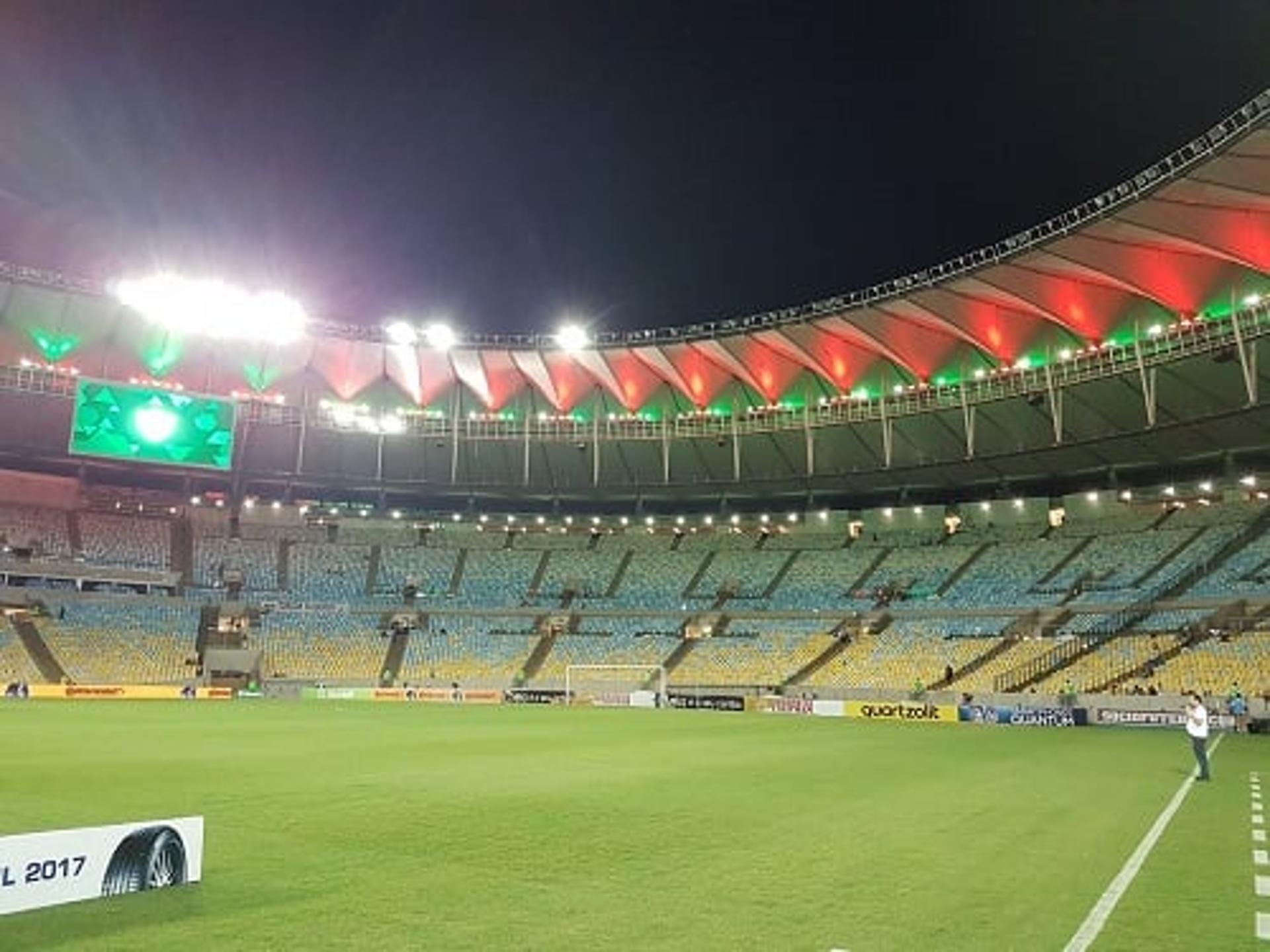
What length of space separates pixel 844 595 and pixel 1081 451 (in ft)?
54.0

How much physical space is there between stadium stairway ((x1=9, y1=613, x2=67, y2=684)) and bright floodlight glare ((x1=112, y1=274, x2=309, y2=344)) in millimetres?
18633

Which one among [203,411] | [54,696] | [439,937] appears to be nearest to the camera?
[439,937]

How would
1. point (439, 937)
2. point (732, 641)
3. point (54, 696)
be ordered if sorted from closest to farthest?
point (439, 937), point (54, 696), point (732, 641)

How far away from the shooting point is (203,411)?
5169 centimetres

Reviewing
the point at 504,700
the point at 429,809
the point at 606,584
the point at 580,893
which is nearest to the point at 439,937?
the point at 580,893

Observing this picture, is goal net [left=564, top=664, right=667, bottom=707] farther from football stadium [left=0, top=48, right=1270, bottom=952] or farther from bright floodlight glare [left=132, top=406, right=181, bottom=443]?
bright floodlight glare [left=132, top=406, right=181, bottom=443]

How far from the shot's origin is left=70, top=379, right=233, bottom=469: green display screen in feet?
163

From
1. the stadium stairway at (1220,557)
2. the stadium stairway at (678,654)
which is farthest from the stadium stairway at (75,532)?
the stadium stairway at (1220,557)

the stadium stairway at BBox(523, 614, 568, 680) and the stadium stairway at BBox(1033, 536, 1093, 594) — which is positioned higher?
the stadium stairway at BBox(1033, 536, 1093, 594)

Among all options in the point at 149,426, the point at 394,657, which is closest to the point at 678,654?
the point at 394,657

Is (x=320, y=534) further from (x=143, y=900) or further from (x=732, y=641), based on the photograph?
(x=143, y=900)

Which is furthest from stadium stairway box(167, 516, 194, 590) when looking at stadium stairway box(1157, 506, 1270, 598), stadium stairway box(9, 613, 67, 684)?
stadium stairway box(1157, 506, 1270, 598)

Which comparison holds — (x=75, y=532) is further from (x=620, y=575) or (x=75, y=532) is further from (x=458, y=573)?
(x=620, y=575)

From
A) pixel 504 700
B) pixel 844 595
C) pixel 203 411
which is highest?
pixel 203 411
